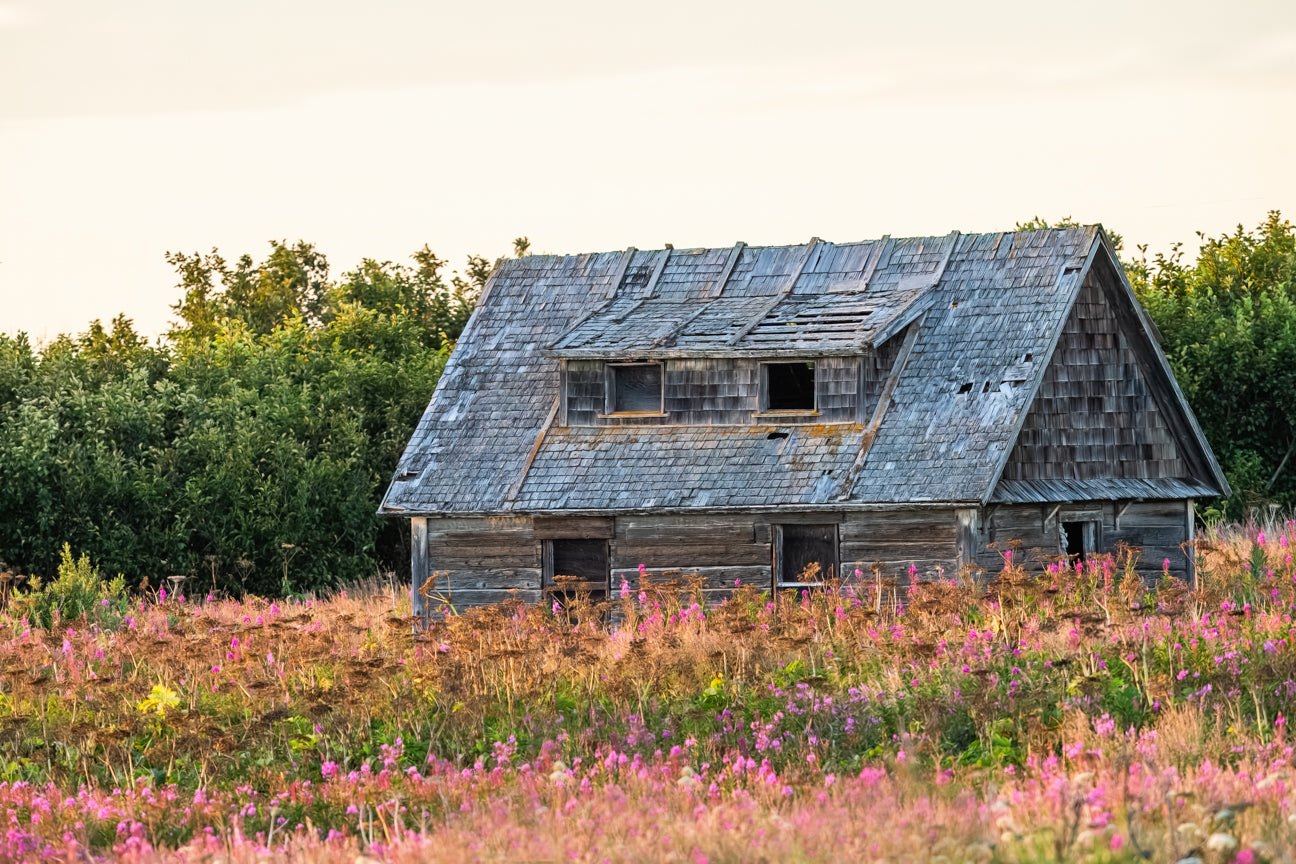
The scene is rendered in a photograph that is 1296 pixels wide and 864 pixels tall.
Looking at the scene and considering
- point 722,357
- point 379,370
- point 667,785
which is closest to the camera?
point 667,785

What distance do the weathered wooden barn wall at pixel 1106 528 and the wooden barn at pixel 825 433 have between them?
0.03m

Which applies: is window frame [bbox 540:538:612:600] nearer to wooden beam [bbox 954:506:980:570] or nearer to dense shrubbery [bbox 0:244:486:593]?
wooden beam [bbox 954:506:980:570]

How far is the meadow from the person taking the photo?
7742 millimetres

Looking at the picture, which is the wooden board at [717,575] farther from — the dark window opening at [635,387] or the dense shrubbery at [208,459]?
Answer: the dense shrubbery at [208,459]

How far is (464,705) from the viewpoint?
1231 centimetres

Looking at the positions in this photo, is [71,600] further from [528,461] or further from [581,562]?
[581,562]

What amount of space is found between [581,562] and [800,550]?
3.03 meters

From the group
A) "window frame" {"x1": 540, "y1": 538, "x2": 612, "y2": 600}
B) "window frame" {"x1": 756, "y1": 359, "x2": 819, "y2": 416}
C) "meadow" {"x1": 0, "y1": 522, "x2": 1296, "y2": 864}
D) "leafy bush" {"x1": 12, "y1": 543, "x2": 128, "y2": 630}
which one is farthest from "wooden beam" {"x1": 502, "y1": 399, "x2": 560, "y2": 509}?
"meadow" {"x1": 0, "y1": 522, "x2": 1296, "y2": 864}

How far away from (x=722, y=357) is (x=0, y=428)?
1485cm

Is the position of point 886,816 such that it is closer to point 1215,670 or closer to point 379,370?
point 1215,670

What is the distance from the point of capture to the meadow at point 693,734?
25.4 ft

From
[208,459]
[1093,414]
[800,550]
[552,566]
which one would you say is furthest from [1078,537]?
[208,459]

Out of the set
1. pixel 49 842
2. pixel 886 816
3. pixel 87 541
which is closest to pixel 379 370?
pixel 87 541

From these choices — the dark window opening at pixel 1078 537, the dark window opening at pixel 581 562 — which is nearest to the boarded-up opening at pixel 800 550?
the dark window opening at pixel 581 562
